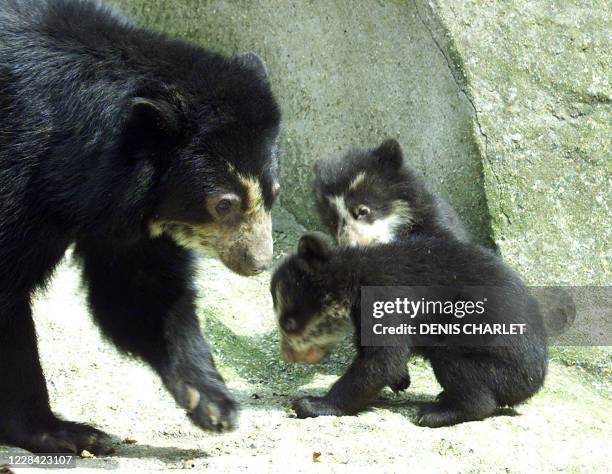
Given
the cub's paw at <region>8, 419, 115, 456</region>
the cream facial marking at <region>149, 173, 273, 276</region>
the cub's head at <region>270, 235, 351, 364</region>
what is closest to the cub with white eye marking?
the cub's head at <region>270, 235, 351, 364</region>

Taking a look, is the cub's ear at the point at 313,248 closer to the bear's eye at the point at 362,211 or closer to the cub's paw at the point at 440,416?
the cub's paw at the point at 440,416

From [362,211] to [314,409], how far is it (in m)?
2.01

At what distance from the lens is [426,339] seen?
6.16 m

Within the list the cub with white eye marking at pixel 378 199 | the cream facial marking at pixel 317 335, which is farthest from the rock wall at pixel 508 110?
the cream facial marking at pixel 317 335

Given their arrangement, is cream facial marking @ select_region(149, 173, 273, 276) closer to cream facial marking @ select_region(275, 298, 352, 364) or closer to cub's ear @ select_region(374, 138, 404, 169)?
cream facial marking @ select_region(275, 298, 352, 364)

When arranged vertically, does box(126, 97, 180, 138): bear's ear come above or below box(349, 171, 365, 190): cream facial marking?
above

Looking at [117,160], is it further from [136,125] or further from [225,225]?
[225,225]

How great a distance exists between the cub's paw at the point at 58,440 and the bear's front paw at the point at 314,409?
3.98ft

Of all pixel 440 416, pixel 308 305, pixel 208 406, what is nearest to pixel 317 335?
pixel 308 305

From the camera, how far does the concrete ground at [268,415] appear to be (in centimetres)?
504

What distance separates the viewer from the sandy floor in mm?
5043

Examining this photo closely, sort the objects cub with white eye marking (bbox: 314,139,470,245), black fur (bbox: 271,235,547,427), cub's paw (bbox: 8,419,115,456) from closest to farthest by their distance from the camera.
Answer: cub's paw (bbox: 8,419,115,456) < black fur (bbox: 271,235,547,427) < cub with white eye marking (bbox: 314,139,470,245)

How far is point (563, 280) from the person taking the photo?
740 cm

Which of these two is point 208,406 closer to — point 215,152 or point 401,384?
point 215,152
